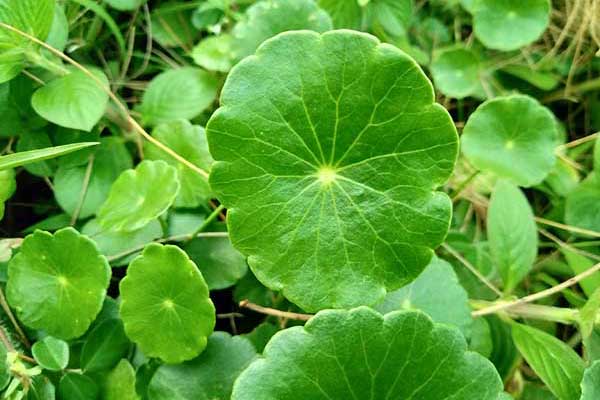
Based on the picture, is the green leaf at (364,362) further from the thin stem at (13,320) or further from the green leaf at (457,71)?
the green leaf at (457,71)

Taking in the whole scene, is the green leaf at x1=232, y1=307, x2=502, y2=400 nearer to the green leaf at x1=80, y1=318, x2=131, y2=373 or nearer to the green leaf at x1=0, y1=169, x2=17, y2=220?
the green leaf at x1=80, y1=318, x2=131, y2=373

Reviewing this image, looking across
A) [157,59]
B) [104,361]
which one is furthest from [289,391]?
[157,59]

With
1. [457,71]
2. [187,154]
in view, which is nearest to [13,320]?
[187,154]

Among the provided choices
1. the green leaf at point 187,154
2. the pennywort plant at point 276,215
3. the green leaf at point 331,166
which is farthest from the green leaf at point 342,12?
the green leaf at point 331,166

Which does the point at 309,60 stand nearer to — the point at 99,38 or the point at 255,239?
the point at 255,239

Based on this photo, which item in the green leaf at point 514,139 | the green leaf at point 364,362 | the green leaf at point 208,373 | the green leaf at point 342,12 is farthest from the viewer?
the green leaf at point 342,12

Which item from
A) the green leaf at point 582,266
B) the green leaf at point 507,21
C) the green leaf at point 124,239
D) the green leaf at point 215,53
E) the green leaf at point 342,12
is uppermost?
the green leaf at point 342,12

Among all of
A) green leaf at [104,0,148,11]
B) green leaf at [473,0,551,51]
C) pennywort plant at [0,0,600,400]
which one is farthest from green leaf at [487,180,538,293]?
green leaf at [104,0,148,11]
